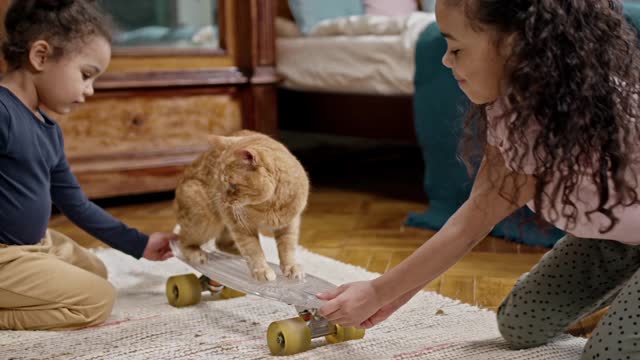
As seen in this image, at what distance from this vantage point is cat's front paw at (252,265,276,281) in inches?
48.5

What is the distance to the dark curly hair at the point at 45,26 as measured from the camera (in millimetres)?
1276

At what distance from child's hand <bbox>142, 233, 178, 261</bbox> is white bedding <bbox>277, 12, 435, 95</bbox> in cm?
101

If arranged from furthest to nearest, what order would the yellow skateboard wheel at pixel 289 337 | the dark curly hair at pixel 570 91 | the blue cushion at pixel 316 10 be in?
the blue cushion at pixel 316 10, the yellow skateboard wheel at pixel 289 337, the dark curly hair at pixel 570 91

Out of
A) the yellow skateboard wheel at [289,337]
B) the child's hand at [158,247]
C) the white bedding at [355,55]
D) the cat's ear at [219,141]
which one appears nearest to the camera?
the yellow skateboard wheel at [289,337]

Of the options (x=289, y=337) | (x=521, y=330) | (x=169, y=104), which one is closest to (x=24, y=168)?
(x=289, y=337)

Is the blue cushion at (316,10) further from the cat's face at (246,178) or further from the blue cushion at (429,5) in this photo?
the cat's face at (246,178)

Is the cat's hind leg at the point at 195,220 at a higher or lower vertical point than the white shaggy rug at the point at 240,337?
higher

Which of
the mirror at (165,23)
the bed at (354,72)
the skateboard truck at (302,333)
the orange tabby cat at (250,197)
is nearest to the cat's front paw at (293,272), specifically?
the orange tabby cat at (250,197)

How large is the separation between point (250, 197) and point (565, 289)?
494 mm

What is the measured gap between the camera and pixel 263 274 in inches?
48.6

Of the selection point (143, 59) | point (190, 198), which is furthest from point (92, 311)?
point (143, 59)

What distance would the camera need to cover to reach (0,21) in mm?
2014

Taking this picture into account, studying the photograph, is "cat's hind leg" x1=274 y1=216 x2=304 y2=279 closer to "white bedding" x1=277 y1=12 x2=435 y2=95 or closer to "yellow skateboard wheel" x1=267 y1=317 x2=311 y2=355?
"yellow skateboard wheel" x1=267 y1=317 x2=311 y2=355

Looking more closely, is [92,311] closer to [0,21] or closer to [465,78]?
[465,78]
